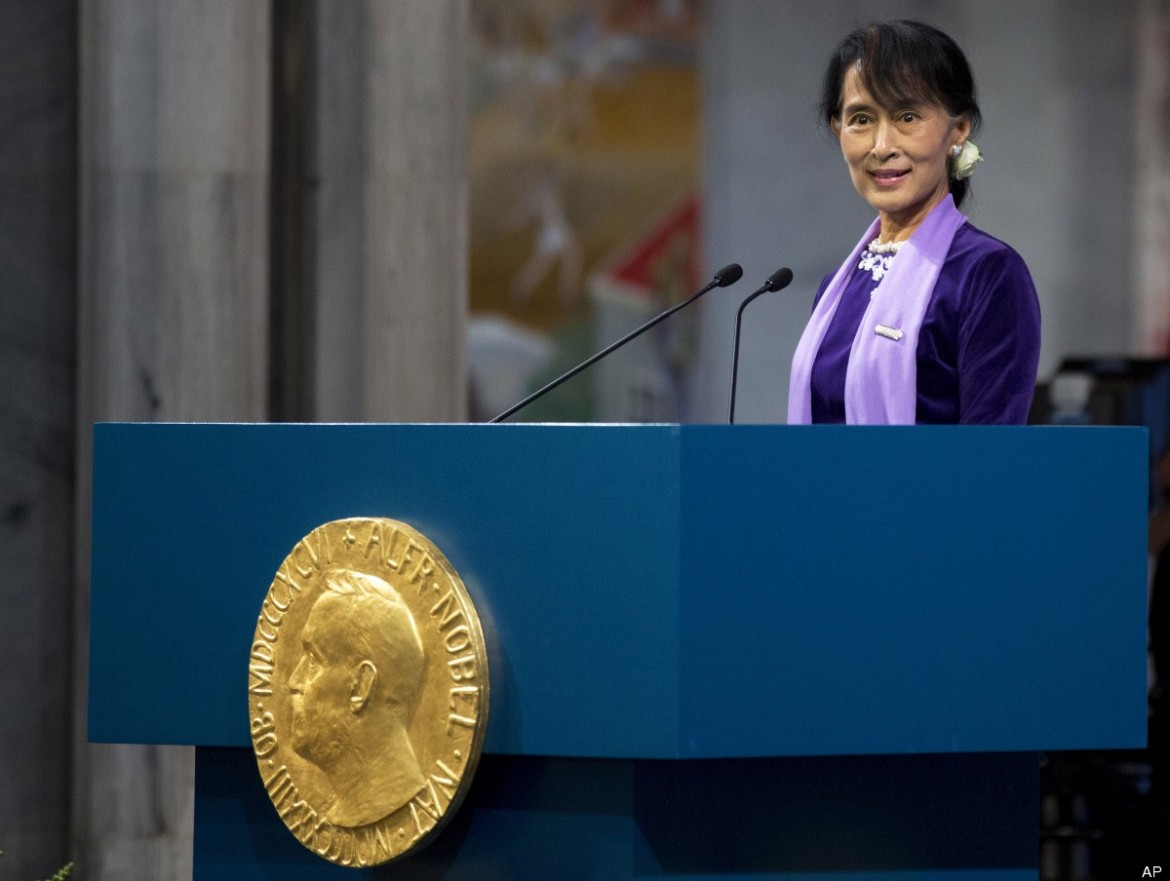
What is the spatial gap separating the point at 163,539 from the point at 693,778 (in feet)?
2.41

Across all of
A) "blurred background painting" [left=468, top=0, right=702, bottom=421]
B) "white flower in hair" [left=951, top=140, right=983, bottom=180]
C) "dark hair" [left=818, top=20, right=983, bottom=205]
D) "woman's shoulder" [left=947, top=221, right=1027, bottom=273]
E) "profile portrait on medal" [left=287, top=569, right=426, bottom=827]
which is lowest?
"profile portrait on medal" [left=287, top=569, right=426, bottom=827]

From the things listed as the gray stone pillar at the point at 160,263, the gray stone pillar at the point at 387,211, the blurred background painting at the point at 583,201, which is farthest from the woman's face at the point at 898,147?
the blurred background painting at the point at 583,201

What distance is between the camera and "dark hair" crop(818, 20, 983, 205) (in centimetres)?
248

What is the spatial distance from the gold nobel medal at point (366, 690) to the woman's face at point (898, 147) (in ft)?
3.14

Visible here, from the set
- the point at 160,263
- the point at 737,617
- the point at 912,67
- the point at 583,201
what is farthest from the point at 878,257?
the point at 583,201

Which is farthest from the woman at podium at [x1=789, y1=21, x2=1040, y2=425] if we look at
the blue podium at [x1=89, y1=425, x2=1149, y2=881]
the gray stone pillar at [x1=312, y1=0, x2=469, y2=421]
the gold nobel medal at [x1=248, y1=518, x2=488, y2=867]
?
the gray stone pillar at [x1=312, y1=0, x2=469, y2=421]

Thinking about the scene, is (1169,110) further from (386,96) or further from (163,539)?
(163,539)

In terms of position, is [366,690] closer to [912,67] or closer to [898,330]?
[898,330]

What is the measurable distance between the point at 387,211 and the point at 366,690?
1.98 meters

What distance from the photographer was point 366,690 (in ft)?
6.72

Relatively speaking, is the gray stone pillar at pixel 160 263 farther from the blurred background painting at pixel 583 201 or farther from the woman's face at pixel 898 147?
the blurred background painting at pixel 583 201

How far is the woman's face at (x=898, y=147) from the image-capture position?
2.51 meters

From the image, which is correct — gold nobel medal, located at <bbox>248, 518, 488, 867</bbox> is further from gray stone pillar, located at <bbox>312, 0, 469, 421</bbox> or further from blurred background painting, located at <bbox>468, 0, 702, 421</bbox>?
blurred background painting, located at <bbox>468, 0, 702, 421</bbox>

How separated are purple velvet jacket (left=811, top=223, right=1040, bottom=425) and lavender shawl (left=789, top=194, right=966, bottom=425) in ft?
0.06
